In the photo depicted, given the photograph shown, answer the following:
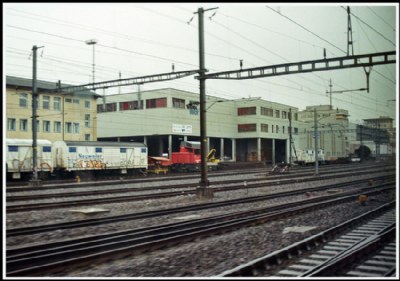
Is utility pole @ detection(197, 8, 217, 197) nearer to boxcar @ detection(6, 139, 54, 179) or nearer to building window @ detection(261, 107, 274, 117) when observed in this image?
building window @ detection(261, 107, 274, 117)

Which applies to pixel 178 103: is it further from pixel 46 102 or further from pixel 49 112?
pixel 46 102

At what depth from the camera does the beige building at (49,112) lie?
82.3 feet

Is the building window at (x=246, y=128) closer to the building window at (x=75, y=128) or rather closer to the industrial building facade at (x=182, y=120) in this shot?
the industrial building facade at (x=182, y=120)

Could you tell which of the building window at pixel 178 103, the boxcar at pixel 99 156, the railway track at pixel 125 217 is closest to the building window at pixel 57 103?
the boxcar at pixel 99 156

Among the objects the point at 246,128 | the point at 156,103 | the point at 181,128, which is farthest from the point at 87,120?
the point at 246,128

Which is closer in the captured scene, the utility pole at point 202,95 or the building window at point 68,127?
the utility pole at point 202,95

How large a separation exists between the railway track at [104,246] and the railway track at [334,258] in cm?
298

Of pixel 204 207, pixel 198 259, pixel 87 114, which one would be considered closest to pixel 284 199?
pixel 204 207

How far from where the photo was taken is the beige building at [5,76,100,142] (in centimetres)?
2509

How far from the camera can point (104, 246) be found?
9297mm

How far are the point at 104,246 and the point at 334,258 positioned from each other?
17.0ft

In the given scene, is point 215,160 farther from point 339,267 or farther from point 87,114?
point 339,267

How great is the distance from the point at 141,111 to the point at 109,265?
32.6 metres

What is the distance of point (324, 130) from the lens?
27.9m
